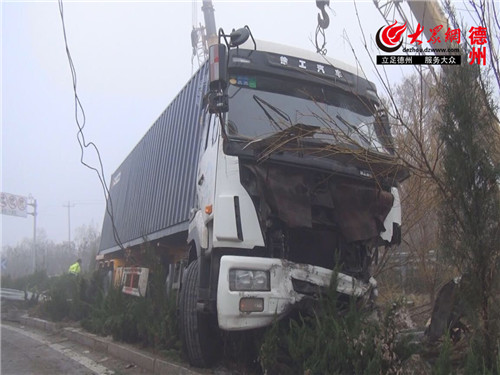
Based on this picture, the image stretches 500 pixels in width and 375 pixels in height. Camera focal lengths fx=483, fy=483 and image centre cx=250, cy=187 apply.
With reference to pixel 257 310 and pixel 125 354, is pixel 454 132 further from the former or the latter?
pixel 125 354

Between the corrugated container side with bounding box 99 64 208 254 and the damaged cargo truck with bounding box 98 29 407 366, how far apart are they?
4.66 feet

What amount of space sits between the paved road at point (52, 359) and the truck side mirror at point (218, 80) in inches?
129

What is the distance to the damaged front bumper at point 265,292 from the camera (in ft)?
12.4

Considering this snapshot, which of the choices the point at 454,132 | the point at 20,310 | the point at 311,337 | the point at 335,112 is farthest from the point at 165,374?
the point at 20,310

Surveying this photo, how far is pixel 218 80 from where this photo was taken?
4.09 metres

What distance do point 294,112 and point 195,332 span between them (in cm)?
229

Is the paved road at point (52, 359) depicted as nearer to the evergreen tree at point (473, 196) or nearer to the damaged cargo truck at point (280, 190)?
the damaged cargo truck at point (280, 190)

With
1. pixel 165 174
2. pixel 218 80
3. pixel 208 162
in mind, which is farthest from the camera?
pixel 165 174
